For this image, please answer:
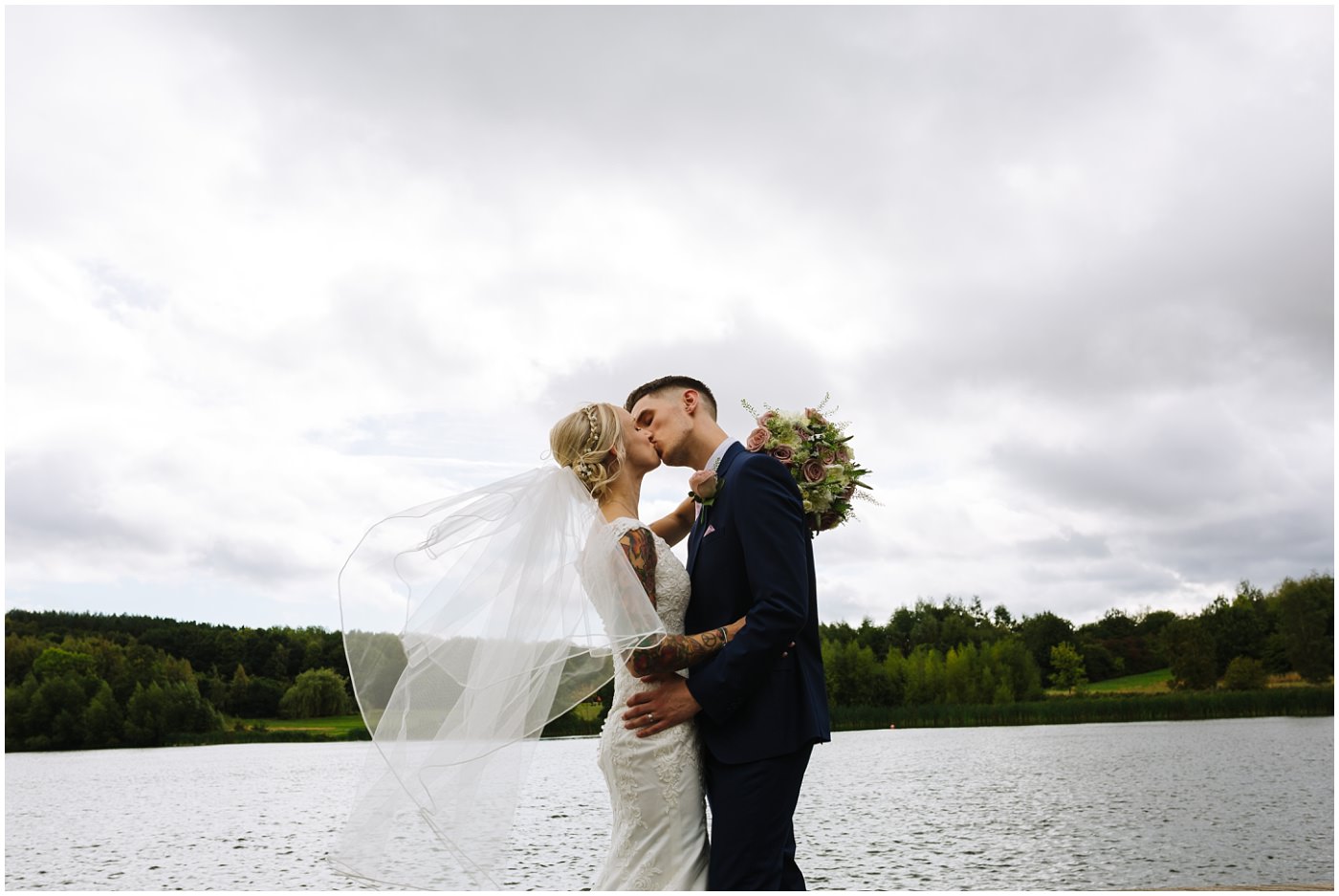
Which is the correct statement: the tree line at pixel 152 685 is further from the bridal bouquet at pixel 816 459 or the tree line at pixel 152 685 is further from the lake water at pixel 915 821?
the bridal bouquet at pixel 816 459

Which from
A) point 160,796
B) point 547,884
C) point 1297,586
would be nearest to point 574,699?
point 547,884

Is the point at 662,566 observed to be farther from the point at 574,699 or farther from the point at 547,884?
the point at 547,884

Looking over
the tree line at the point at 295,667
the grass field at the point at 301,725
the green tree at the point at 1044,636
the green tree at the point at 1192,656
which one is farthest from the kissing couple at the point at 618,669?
the green tree at the point at 1044,636

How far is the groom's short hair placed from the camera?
14.6ft

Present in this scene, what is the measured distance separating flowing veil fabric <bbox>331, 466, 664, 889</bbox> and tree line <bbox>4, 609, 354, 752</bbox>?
7169 centimetres

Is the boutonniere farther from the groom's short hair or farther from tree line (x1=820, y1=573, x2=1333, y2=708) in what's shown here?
tree line (x1=820, y1=573, x2=1333, y2=708)

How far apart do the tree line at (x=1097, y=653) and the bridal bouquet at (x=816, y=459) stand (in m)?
71.5

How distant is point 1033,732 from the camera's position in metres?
61.5

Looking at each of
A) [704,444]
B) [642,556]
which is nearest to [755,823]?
[642,556]

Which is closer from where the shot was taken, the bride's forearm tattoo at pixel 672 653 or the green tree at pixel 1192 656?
the bride's forearm tattoo at pixel 672 653

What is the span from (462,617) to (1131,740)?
5087 centimetres

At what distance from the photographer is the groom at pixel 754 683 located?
381cm

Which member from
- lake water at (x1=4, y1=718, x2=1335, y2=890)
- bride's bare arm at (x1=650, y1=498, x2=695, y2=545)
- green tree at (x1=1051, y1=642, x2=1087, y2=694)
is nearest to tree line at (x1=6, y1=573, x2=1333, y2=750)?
green tree at (x1=1051, y1=642, x2=1087, y2=694)

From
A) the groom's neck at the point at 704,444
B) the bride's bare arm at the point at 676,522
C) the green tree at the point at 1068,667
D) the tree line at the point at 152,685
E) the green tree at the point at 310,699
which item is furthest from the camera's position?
the green tree at the point at 1068,667
